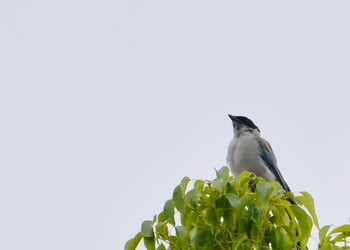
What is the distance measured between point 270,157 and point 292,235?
6.27 m

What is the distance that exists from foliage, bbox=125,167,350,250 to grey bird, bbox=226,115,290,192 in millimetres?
5510

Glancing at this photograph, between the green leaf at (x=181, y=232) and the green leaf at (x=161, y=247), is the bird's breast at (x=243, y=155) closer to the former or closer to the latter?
the green leaf at (x=161, y=247)

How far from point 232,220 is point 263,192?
266 mm

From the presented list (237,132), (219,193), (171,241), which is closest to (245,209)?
(219,193)

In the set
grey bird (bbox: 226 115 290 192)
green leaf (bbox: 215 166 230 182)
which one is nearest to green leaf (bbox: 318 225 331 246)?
green leaf (bbox: 215 166 230 182)

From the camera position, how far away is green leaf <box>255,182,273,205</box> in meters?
4.55

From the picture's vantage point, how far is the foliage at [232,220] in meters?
4.55

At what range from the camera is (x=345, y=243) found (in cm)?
470

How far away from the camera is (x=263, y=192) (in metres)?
4.57

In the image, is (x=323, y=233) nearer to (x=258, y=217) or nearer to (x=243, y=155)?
(x=258, y=217)

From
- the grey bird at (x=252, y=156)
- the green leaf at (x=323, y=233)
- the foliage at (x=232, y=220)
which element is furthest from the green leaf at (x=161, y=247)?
the grey bird at (x=252, y=156)

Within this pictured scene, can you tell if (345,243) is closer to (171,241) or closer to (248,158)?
(171,241)

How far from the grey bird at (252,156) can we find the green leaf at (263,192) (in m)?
5.67

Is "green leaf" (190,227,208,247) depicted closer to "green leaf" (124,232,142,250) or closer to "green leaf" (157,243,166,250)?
"green leaf" (157,243,166,250)
